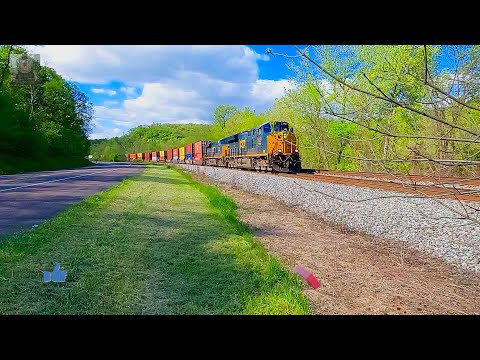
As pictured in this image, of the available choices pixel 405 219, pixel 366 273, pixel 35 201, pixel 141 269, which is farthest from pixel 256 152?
pixel 141 269

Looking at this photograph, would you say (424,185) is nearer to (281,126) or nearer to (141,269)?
(141,269)

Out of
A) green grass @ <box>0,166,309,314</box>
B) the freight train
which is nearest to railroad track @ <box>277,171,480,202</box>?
green grass @ <box>0,166,309,314</box>

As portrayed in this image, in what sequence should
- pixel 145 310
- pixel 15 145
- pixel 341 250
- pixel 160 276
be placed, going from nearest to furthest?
pixel 145 310 < pixel 160 276 < pixel 341 250 < pixel 15 145

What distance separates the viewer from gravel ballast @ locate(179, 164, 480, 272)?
5.30 m

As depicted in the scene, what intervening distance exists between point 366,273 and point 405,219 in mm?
3197

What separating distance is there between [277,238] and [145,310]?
11.8 ft

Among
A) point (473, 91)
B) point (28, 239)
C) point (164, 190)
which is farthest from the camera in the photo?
point (164, 190)

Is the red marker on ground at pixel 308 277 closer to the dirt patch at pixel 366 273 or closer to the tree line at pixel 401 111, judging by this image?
the dirt patch at pixel 366 273

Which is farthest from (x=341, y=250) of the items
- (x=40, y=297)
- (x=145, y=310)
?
(x=40, y=297)

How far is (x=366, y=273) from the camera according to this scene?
4.26m

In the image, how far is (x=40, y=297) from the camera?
2824 mm

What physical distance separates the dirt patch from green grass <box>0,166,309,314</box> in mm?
393
